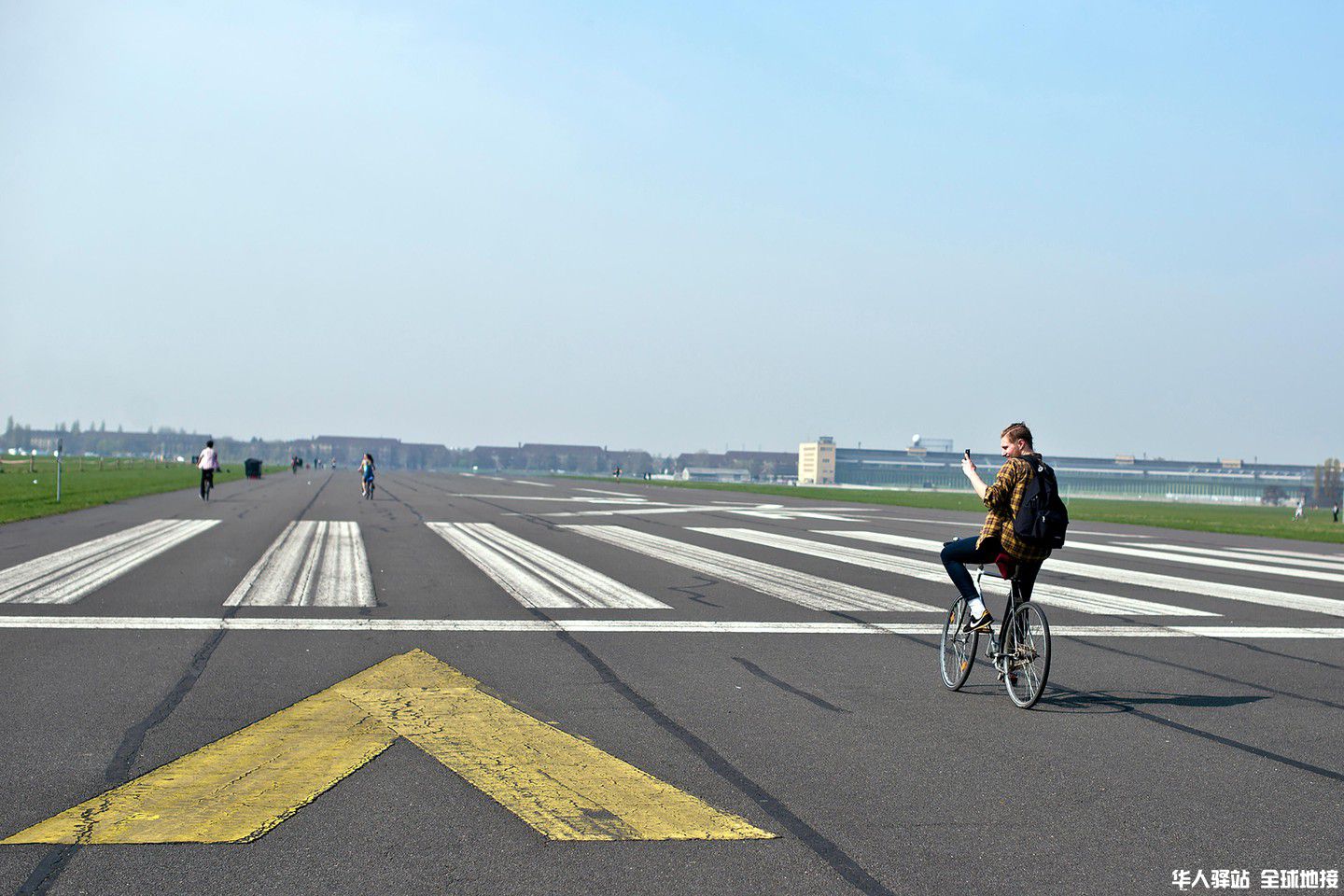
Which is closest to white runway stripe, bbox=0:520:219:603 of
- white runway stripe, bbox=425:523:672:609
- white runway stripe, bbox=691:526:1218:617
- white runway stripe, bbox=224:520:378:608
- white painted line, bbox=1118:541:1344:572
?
white runway stripe, bbox=224:520:378:608

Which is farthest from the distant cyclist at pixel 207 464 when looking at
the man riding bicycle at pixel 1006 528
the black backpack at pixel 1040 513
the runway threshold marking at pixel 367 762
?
the black backpack at pixel 1040 513

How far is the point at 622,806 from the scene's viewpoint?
4.77 m

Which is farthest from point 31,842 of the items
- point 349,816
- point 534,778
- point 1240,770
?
point 1240,770

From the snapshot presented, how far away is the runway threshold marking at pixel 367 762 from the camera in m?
4.45

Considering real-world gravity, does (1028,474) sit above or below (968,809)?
above

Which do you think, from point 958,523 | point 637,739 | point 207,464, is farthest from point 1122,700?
point 207,464

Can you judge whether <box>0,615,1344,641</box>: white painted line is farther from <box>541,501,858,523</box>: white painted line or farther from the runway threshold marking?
<box>541,501,858,523</box>: white painted line

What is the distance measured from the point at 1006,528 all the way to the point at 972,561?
1.39 feet

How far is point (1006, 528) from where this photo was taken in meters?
6.98

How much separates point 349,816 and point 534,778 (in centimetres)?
92

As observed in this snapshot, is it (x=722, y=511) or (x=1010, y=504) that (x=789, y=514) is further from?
(x=1010, y=504)

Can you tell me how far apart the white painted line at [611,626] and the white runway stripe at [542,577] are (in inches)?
46.8

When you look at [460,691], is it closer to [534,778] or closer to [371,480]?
[534,778]

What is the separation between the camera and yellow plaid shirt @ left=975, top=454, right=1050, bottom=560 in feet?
22.6
